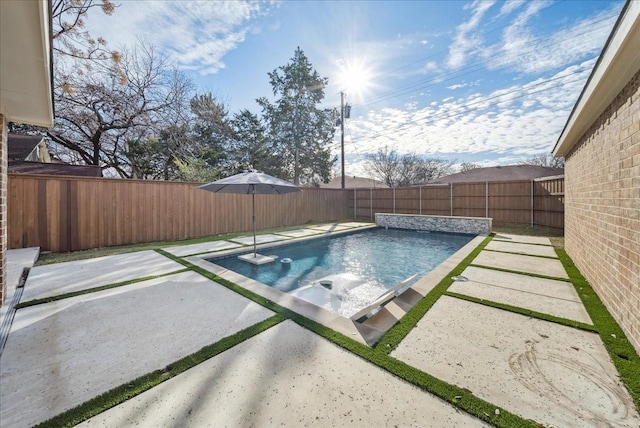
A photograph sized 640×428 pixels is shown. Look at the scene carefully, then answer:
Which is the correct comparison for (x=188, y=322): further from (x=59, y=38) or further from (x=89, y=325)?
(x=59, y=38)

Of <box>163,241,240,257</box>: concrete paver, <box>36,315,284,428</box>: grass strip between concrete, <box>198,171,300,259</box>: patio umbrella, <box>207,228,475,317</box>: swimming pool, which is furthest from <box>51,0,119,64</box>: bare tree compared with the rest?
<box>36,315,284,428</box>: grass strip between concrete

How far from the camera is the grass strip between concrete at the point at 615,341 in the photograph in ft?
6.17

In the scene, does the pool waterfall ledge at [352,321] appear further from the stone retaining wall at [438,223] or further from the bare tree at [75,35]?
the bare tree at [75,35]

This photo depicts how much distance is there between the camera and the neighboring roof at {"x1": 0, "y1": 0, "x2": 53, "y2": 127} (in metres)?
1.68

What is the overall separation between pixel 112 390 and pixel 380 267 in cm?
537

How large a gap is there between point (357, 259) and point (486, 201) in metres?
8.70

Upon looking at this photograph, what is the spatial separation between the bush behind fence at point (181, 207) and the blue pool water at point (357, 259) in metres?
3.44

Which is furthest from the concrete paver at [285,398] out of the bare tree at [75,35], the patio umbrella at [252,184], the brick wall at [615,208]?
the bare tree at [75,35]

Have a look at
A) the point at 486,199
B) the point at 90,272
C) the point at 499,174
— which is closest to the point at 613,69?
the point at 90,272

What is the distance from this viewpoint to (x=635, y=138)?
2.40 meters

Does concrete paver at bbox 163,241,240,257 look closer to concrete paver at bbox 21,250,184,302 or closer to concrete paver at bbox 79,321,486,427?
concrete paver at bbox 21,250,184,302

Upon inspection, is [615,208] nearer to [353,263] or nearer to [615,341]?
[615,341]

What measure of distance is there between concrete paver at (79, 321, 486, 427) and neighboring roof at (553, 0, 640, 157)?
3106 millimetres

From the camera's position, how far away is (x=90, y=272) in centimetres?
472
